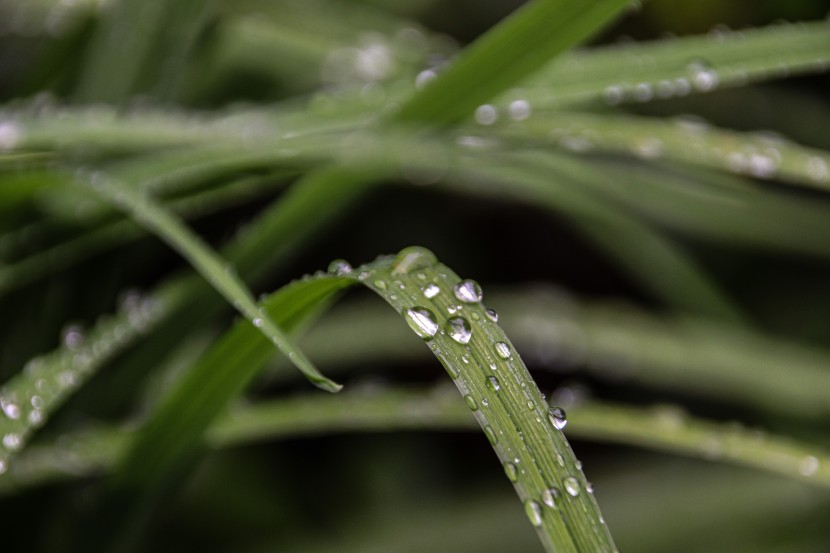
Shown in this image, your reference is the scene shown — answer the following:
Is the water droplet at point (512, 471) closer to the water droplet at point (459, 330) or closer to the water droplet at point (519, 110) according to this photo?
the water droplet at point (459, 330)

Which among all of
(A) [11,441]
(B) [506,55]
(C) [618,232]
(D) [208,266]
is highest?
(C) [618,232]

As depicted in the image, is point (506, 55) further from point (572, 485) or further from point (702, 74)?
point (572, 485)

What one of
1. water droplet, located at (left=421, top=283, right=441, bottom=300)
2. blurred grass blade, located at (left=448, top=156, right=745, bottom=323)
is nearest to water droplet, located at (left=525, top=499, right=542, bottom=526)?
water droplet, located at (left=421, top=283, right=441, bottom=300)

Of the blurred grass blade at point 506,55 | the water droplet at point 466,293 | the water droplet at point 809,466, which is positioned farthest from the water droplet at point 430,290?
the water droplet at point 809,466

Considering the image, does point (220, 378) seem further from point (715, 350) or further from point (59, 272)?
point (715, 350)

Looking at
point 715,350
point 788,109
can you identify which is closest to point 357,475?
point 715,350

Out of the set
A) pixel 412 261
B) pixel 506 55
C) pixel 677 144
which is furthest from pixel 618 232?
pixel 412 261
